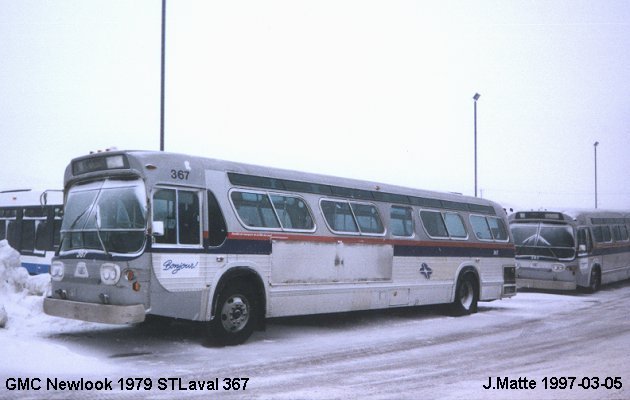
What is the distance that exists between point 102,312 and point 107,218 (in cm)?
150

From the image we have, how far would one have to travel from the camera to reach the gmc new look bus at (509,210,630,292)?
2152 cm

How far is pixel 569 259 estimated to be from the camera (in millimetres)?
21438

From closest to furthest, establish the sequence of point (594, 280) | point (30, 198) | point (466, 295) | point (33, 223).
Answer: point (466, 295) < point (33, 223) < point (30, 198) < point (594, 280)

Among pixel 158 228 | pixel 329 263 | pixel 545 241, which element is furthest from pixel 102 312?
pixel 545 241

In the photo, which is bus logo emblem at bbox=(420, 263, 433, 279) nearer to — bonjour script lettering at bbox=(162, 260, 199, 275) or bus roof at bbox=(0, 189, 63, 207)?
bonjour script lettering at bbox=(162, 260, 199, 275)

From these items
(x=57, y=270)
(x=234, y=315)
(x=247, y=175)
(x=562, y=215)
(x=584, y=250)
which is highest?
(x=247, y=175)

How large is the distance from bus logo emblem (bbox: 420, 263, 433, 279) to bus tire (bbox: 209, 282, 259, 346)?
5.19 m

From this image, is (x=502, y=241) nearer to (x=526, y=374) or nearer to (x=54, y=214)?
(x=526, y=374)

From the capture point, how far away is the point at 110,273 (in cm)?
967

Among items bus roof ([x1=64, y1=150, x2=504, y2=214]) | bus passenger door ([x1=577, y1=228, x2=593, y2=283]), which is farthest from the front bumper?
bus passenger door ([x1=577, y1=228, x2=593, y2=283])

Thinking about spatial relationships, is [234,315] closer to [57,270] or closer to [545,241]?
[57,270]

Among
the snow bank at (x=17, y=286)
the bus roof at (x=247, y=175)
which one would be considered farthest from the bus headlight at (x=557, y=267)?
the snow bank at (x=17, y=286)

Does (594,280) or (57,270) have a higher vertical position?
(57,270)

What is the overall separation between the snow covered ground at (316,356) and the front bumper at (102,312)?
522 millimetres
